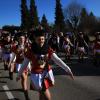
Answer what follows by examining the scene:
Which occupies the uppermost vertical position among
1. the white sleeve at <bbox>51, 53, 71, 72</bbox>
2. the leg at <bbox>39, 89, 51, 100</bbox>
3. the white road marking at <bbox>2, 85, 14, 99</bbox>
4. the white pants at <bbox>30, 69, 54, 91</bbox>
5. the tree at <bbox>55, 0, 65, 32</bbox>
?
the tree at <bbox>55, 0, 65, 32</bbox>

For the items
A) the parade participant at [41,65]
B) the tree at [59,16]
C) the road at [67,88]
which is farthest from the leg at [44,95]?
the tree at [59,16]

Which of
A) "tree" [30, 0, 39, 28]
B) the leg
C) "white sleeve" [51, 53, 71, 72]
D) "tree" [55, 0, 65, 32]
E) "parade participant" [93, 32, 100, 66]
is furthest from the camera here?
"tree" [30, 0, 39, 28]

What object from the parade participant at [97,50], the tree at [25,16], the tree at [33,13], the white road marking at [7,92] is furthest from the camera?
the tree at [33,13]

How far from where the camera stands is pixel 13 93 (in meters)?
11.2

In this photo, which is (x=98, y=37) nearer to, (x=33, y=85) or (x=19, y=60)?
(x=19, y=60)

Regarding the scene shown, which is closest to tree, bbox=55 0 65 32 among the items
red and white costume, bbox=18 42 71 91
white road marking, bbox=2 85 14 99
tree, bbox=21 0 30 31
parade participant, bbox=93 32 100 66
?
tree, bbox=21 0 30 31

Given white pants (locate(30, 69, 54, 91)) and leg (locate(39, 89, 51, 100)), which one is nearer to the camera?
leg (locate(39, 89, 51, 100))

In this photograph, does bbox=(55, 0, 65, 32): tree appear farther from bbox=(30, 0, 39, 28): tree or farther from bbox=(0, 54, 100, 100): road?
bbox=(0, 54, 100, 100): road

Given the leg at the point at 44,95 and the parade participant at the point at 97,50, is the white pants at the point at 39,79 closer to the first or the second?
the leg at the point at 44,95

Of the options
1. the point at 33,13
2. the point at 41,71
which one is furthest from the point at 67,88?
the point at 33,13

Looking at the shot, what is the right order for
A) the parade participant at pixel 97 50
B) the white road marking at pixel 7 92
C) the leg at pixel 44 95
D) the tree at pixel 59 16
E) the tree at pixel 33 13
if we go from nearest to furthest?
1. the leg at pixel 44 95
2. the white road marking at pixel 7 92
3. the parade participant at pixel 97 50
4. the tree at pixel 59 16
5. the tree at pixel 33 13

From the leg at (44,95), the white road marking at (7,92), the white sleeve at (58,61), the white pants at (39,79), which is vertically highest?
the white sleeve at (58,61)

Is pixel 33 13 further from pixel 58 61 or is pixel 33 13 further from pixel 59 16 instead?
pixel 58 61

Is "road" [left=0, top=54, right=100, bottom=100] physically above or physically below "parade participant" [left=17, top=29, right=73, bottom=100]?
below
